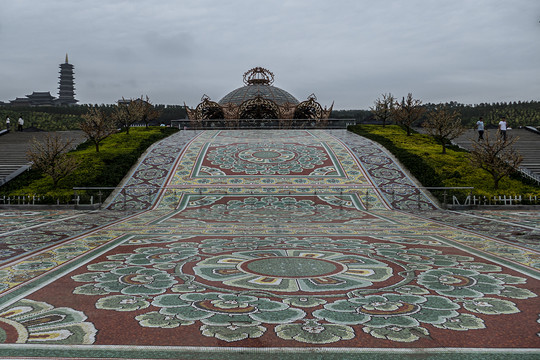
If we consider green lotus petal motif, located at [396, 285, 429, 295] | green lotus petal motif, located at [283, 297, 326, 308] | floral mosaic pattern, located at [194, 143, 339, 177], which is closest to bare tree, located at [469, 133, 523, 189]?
floral mosaic pattern, located at [194, 143, 339, 177]

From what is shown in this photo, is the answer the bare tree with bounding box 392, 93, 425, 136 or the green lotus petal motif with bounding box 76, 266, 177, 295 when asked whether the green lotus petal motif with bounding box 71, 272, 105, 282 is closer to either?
the green lotus petal motif with bounding box 76, 266, 177, 295

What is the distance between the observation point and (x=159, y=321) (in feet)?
11.9

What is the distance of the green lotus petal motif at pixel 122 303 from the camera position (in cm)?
396

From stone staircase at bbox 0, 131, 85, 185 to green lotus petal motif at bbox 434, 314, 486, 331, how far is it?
1622cm

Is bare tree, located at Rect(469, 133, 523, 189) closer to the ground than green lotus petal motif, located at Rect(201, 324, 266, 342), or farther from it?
farther from it

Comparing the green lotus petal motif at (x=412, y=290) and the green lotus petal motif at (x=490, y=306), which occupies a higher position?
the green lotus petal motif at (x=490, y=306)

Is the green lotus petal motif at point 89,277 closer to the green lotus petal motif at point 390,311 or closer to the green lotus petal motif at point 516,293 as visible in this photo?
the green lotus petal motif at point 390,311

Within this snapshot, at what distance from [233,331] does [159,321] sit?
0.69m

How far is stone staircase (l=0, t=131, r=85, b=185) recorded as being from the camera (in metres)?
16.7

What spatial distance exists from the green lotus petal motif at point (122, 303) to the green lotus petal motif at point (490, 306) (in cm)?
309

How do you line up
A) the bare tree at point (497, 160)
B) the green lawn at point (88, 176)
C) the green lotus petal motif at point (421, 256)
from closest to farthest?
1. the green lotus petal motif at point (421, 256)
2. the bare tree at point (497, 160)
3. the green lawn at point (88, 176)

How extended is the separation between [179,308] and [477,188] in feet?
42.4

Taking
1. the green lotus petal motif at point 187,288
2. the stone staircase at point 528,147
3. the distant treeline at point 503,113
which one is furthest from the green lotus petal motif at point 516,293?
the distant treeline at point 503,113

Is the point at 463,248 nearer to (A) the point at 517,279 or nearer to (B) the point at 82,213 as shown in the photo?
(A) the point at 517,279
